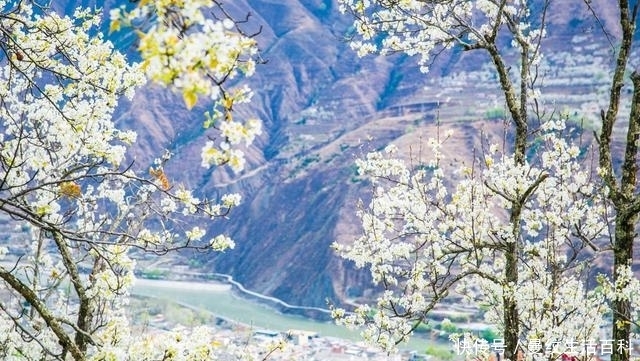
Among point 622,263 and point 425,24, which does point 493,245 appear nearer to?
point 622,263

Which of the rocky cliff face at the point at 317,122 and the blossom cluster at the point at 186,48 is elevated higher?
the rocky cliff face at the point at 317,122

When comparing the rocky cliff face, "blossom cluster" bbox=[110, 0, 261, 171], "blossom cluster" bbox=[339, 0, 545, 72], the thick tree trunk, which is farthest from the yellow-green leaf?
the rocky cliff face

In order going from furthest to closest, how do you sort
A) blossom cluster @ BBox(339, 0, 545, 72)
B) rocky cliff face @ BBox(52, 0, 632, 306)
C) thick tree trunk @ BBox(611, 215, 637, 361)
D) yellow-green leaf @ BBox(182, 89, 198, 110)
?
rocky cliff face @ BBox(52, 0, 632, 306)
blossom cluster @ BBox(339, 0, 545, 72)
thick tree trunk @ BBox(611, 215, 637, 361)
yellow-green leaf @ BBox(182, 89, 198, 110)

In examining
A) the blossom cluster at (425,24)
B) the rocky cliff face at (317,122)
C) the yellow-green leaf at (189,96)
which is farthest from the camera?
the rocky cliff face at (317,122)

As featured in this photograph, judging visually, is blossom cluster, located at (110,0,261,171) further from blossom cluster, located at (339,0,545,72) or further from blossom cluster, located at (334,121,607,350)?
blossom cluster, located at (334,121,607,350)

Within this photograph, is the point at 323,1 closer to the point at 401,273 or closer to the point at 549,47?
the point at 549,47

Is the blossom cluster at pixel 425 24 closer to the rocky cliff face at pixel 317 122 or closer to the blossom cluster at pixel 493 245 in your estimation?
the blossom cluster at pixel 493 245

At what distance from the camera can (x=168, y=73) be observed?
1.92 meters

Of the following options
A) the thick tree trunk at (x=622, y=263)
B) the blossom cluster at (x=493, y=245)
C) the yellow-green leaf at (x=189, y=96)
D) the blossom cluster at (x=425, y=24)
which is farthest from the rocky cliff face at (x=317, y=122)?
the yellow-green leaf at (x=189, y=96)

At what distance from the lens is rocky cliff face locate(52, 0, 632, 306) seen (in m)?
68.1

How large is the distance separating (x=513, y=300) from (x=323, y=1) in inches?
5298

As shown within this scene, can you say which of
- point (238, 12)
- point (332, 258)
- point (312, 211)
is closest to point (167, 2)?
point (332, 258)

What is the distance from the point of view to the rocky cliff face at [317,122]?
6812 centimetres

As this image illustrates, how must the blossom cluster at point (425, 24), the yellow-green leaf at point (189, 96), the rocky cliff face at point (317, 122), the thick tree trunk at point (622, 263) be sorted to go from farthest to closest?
the rocky cliff face at point (317, 122) → the blossom cluster at point (425, 24) → the thick tree trunk at point (622, 263) → the yellow-green leaf at point (189, 96)
